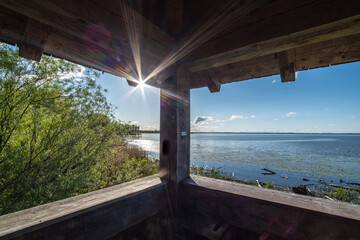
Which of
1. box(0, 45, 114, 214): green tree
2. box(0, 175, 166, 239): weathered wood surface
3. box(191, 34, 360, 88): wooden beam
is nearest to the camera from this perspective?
box(0, 175, 166, 239): weathered wood surface

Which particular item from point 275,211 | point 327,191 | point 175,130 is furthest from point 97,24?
point 327,191

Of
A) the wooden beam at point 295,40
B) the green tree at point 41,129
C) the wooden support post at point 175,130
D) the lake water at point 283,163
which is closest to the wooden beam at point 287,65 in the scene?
the wooden beam at point 295,40

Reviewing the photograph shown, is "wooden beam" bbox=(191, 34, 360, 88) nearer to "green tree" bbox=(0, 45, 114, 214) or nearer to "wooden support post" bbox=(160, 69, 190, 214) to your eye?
"wooden support post" bbox=(160, 69, 190, 214)

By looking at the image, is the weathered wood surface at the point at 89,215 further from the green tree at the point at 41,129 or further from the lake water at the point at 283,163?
the lake water at the point at 283,163

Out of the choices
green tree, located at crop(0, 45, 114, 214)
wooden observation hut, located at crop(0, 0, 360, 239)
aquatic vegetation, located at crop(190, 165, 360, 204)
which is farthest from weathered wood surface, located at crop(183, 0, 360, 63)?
aquatic vegetation, located at crop(190, 165, 360, 204)

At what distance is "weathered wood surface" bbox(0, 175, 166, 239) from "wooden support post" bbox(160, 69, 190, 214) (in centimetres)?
22

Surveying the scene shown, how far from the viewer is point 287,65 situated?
1407mm

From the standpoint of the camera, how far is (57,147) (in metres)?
3.00

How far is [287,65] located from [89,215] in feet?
6.59

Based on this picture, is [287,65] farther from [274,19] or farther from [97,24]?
[97,24]

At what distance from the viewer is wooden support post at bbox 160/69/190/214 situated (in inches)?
65.9

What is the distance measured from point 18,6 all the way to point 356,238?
245cm

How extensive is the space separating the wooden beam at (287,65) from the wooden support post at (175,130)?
94 cm

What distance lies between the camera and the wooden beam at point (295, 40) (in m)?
0.97
